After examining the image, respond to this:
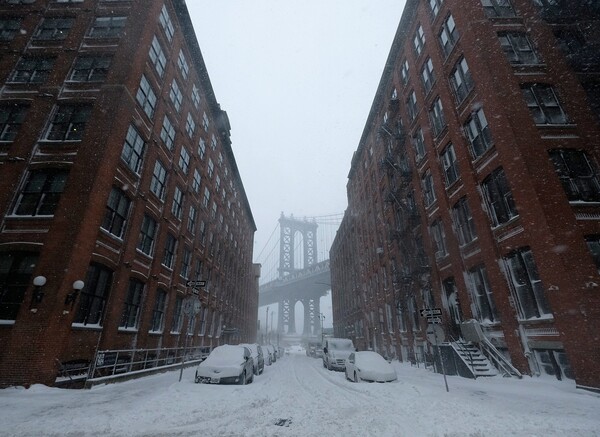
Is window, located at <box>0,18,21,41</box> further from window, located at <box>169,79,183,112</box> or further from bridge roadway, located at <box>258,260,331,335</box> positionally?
bridge roadway, located at <box>258,260,331,335</box>

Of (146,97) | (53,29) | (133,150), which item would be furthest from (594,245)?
(53,29)

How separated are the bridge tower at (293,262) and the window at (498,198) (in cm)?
8939

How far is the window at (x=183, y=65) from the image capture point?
23.4 m

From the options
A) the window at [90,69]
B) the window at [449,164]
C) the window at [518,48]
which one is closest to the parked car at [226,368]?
the window at [449,164]

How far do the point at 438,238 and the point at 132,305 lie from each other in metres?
18.6

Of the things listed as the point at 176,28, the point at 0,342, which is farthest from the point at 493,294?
the point at 176,28

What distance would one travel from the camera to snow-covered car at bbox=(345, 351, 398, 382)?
12.5 meters

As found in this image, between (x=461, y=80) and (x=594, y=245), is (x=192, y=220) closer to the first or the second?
(x=461, y=80)

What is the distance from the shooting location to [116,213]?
14922 millimetres

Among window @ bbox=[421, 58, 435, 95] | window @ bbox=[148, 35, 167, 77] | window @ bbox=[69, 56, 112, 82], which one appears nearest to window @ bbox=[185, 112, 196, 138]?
window @ bbox=[148, 35, 167, 77]

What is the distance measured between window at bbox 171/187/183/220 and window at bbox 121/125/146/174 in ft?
15.6

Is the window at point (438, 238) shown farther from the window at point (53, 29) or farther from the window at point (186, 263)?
the window at point (53, 29)

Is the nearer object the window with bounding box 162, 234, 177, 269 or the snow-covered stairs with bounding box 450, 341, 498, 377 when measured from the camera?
the snow-covered stairs with bounding box 450, 341, 498, 377

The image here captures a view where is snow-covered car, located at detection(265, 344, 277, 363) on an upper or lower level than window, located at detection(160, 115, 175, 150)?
lower
